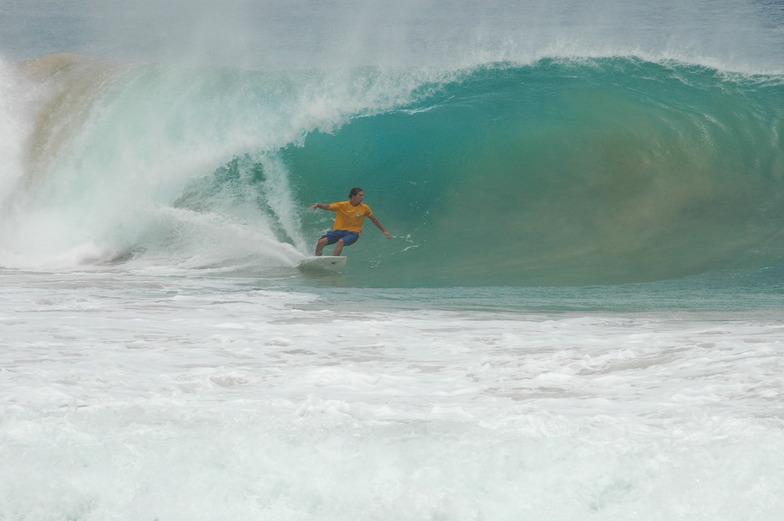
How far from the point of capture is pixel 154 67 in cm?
1526

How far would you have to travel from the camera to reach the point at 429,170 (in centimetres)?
1239

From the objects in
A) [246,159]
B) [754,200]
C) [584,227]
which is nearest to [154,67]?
[246,159]

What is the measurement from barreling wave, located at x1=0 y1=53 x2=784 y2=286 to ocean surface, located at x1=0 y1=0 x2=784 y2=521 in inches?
2.0

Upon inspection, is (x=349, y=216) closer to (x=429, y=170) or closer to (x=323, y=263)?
(x=323, y=263)

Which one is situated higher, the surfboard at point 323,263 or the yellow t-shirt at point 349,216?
the yellow t-shirt at point 349,216

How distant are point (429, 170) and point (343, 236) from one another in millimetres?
3091

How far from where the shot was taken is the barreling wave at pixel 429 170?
398 inches

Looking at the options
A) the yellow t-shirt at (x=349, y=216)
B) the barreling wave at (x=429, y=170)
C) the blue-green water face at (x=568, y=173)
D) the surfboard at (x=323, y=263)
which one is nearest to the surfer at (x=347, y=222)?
the yellow t-shirt at (x=349, y=216)

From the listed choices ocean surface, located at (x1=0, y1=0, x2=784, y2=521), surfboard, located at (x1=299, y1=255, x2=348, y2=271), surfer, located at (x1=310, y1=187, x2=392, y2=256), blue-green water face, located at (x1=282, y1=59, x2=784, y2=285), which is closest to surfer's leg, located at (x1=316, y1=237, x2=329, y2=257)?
surfer, located at (x1=310, y1=187, x2=392, y2=256)

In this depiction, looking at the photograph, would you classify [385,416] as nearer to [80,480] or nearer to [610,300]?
[80,480]

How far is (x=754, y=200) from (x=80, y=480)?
10059mm

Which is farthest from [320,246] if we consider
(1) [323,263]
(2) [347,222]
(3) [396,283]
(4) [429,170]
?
(4) [429,170]

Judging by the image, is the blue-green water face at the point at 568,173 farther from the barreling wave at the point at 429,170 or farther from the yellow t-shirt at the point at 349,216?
the yellow t-shirt at the point at 349,216

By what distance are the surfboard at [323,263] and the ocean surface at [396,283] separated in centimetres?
20
